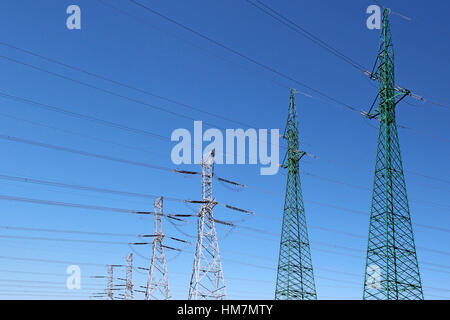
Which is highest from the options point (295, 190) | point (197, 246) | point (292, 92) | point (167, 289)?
point (292, 92)

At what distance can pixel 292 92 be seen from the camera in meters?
37.3
